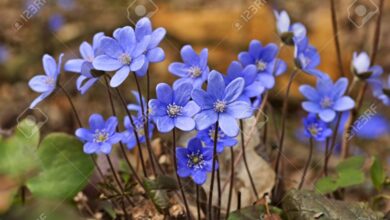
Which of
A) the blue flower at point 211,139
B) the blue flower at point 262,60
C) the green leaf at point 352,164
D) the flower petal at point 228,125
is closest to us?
the flower petal at point 228,125

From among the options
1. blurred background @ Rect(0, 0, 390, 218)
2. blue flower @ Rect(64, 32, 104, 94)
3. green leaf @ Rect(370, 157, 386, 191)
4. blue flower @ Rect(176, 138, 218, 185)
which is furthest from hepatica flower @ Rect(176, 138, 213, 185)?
blurred background @ Rect(0, 0, 390, 218)

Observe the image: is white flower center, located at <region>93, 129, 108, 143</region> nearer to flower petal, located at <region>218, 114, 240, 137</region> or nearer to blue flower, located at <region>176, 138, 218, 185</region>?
blue flower, located at <region>176, 138, 218, 185</region>

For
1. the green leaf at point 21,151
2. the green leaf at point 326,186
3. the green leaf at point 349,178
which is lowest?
the green leaf at point 349,178

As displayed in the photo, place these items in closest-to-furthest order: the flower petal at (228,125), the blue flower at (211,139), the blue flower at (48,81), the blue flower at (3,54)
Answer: the flower petal at (228,125) < the blue flower at (211,139) < the blue flower at (48,81) < the blue flower at (3,54)

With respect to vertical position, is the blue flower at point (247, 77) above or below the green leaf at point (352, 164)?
above

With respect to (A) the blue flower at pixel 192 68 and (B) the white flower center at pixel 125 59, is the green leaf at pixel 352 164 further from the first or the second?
(B) the white flower center at pixel 125 59

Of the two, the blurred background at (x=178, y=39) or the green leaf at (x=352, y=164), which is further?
the blurred background at (x=178, y=39)

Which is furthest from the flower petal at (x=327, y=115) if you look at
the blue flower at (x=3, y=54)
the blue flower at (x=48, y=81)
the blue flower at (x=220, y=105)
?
the blue flower at (x=3, y=54)
